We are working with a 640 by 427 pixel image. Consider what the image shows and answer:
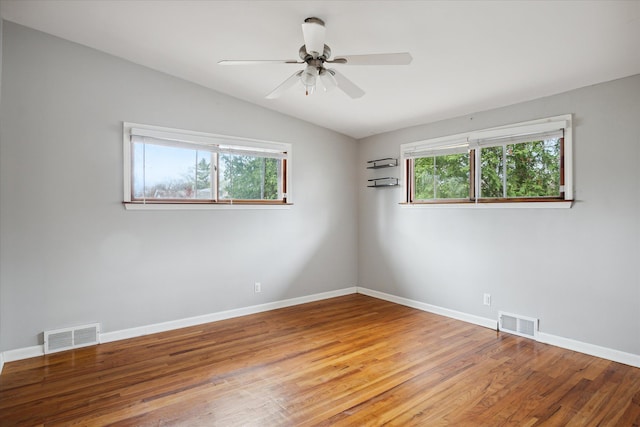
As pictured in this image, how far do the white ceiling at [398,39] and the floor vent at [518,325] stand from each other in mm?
2177

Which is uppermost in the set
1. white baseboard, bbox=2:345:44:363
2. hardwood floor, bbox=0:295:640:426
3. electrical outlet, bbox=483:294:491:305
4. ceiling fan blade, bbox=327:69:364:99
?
ceiling fan blade, bbox=327:69:364:99

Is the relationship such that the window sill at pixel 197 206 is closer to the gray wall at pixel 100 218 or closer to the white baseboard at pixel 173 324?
the gray wall at pixel 100 218

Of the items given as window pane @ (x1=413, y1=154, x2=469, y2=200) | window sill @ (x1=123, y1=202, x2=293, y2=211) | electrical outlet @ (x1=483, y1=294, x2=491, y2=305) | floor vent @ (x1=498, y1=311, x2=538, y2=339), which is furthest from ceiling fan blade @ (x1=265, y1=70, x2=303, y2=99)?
floor vent @ (x1=498, y1=311, x2=538, y2=339)

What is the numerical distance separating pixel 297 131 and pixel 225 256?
1.90 m

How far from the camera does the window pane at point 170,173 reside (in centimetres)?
364

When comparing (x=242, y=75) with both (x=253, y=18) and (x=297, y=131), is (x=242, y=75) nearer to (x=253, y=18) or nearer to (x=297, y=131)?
(x=253, y=18)

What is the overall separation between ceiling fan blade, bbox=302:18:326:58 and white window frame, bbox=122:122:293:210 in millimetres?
2006

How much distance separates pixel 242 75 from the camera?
357cm

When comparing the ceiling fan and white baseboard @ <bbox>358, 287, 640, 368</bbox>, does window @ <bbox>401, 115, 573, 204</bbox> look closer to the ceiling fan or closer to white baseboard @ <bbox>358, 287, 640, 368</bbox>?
white baseboard @ <bbox>358, 287, 640, 368</bbox>

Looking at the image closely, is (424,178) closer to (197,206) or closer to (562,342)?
(562,342)

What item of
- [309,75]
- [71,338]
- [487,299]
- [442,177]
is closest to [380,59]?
[309,75]

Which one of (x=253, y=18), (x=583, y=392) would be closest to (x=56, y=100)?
(x=253, y=18)

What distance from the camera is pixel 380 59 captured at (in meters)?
2.32

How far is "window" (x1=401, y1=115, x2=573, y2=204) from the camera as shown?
3359 mm
